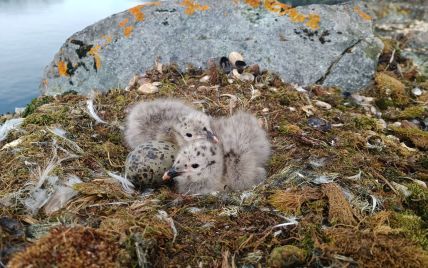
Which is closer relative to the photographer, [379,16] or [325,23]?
[325,23]

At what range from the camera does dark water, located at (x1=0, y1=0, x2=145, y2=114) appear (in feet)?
28.3

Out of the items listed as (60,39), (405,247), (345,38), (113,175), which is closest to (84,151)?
(113,175)

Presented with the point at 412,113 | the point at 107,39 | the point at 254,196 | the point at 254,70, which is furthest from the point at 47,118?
the point at 412,113

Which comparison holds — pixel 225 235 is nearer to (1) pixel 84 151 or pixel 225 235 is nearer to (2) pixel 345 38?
(1) pixel 84 151

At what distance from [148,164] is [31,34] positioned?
30.4 feet

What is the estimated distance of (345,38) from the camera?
226 inches

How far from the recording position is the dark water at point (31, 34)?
8.62 metres

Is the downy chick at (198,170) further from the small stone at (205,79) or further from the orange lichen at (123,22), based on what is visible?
the orange lichen at (123,22)

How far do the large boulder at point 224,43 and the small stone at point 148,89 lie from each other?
43 centimetres

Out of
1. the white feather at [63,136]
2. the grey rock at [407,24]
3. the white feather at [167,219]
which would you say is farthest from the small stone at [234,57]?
the white feather at [167,219]

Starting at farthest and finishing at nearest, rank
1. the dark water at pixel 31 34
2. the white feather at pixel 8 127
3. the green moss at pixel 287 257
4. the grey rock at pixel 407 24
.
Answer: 1. the dark water at pixel 31 34
2. the grey rock at pixel 407 24
3. the white feather at pixel 8 127
4. the green moss at pixel 287 257

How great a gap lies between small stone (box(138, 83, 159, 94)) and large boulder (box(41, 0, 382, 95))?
430mm

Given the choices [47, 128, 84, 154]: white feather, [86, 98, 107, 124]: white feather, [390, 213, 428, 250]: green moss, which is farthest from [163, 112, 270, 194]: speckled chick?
[390, 213, 428, 250]: green moss

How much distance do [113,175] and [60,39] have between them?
8332mm
